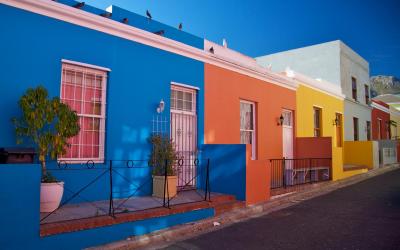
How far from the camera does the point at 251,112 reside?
36.8 ft

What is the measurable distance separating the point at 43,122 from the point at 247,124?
6.81 m

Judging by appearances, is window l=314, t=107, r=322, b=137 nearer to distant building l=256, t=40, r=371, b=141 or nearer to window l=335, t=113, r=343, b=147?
window l=335, t=113, r=343, b=147

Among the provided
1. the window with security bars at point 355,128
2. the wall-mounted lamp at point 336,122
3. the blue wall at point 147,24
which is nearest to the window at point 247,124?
the blue wall at point 147,24

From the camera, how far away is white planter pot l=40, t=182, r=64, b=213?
5.32 meters

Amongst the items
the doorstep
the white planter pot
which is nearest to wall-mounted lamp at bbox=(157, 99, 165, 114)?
the white planter pot

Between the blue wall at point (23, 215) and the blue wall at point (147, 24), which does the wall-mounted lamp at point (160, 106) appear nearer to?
the blue wall at point (147, 24)

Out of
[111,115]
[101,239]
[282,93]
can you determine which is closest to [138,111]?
[111,115]

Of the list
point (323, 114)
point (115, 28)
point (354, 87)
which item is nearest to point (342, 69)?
point (354, 87)

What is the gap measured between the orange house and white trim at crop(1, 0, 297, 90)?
0.75ft

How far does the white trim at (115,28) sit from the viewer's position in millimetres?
6027

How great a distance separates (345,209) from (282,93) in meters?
5.42

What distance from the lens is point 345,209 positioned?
8.40m

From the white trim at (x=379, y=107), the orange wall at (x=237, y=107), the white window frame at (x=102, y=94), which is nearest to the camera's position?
the white window frame at (x=102, y=94)

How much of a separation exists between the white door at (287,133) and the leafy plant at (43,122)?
29.6ft
